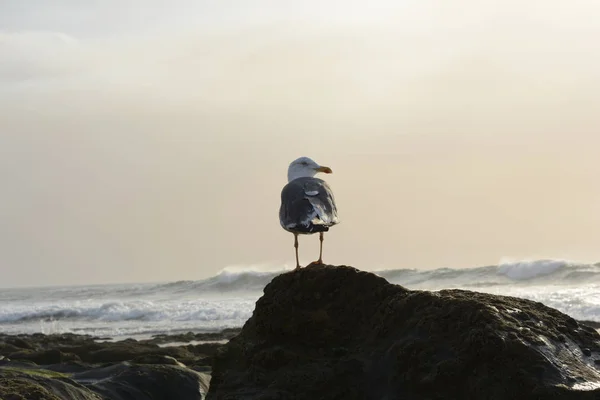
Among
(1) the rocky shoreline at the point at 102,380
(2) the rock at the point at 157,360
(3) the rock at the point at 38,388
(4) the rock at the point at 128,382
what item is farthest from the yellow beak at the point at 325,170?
(2) the rock at the point at 157,360

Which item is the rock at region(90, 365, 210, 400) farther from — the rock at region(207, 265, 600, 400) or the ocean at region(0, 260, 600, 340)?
the ocean at region(0, 260, 600, 340)

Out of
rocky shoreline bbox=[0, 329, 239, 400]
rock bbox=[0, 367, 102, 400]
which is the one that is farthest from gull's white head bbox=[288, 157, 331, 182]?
rock bbox=[0, 367, 102, 400]

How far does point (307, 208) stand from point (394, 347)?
7.79ft

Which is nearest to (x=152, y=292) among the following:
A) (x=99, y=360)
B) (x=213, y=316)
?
(x=213, y=316)

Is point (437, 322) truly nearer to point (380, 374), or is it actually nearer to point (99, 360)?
point (380, 374)

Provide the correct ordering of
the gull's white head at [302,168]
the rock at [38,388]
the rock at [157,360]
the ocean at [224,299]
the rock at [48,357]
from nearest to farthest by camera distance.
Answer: the rock at [38,388], the gull's white head at [302,168], the rock at [157,360], the rock at [48,357], the ocean at [224,299]

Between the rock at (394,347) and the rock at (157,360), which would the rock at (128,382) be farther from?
the rock at (394,347)

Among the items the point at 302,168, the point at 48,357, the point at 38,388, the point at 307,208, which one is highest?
the point at 302,168

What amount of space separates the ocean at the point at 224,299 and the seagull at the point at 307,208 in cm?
1496

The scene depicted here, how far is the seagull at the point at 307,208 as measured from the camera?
21.3 feet

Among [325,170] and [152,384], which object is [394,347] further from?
[325,170]

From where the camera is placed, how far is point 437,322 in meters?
4.30

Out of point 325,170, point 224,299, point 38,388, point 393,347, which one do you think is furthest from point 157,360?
point 224,299

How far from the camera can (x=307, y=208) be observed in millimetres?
6566
